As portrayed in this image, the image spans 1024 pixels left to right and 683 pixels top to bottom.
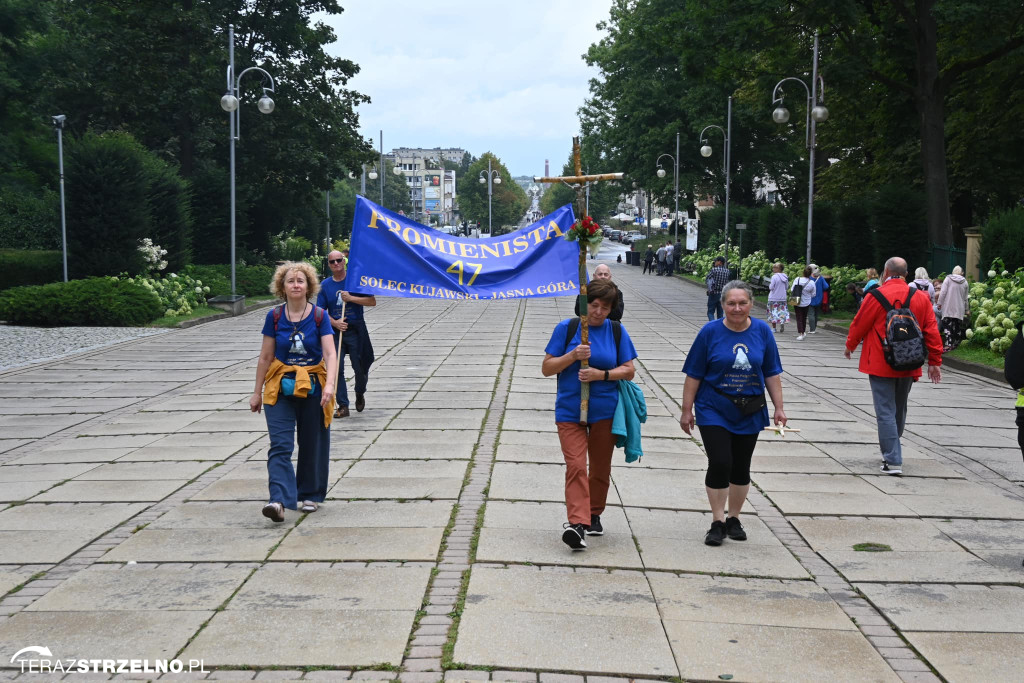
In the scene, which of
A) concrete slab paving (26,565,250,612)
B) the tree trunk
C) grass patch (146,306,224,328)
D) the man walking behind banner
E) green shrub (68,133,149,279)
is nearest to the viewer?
concrete slab paving (26,565,250,612)

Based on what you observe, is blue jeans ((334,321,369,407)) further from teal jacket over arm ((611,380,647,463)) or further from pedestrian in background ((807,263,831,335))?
pedestrian in background ((807,263,831,335))

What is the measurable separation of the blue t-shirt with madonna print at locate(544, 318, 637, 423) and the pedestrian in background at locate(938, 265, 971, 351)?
14.9 meters

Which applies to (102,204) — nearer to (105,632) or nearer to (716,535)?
(716,535)

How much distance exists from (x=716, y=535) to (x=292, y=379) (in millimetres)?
2943

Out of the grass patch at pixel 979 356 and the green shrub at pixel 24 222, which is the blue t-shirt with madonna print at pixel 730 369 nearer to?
the grass patch at pixel 979 356

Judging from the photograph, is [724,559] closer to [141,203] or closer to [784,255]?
[141,203]

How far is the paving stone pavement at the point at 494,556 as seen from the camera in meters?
4.85

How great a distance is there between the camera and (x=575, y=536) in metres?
6.38

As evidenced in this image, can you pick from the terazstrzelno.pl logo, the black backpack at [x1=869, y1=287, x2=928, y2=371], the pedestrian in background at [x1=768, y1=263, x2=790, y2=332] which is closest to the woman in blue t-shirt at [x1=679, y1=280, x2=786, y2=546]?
the black backpack at [x1=869, y1=287, x2=928, y2=371]

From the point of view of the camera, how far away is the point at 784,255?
39.0m

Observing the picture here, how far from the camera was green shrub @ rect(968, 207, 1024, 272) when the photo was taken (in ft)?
67.4

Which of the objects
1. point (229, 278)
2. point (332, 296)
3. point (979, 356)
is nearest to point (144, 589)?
point (332, 296)

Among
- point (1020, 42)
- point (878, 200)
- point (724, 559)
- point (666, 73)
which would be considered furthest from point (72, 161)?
point (666, 73)

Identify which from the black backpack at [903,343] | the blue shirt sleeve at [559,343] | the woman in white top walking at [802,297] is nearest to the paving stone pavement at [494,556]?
the black backpack at [903,343]
